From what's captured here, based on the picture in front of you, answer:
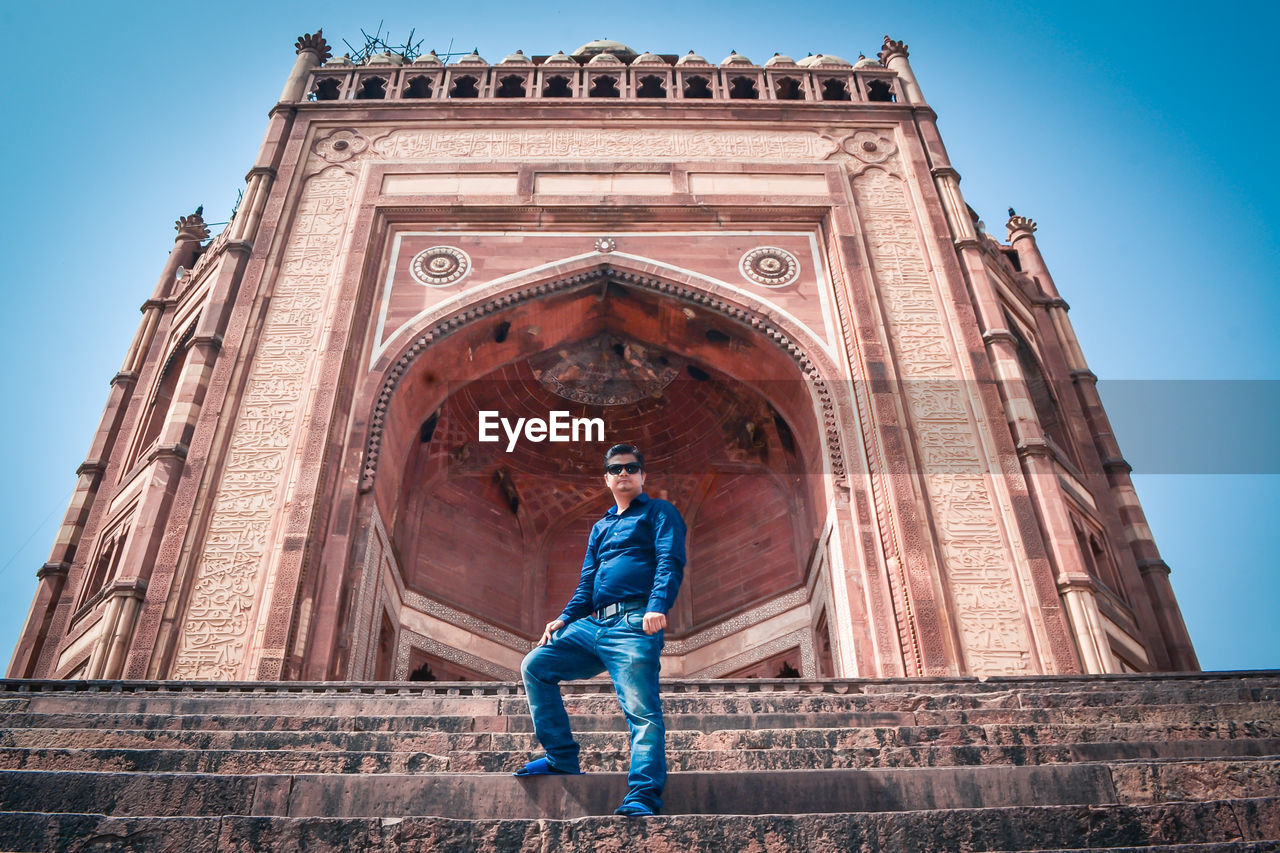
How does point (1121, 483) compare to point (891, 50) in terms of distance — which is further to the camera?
point (891, 50)

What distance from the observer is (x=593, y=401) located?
13477mm

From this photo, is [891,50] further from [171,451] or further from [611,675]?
[611,675]

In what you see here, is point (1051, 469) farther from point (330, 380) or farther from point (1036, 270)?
point (330, 380)

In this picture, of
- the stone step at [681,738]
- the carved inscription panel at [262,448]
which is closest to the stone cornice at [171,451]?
the carved inscription panel at [262,448]

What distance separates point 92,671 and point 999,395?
8361mm

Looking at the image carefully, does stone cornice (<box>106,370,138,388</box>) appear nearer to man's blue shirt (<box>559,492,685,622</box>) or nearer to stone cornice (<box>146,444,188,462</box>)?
stone cornice (<box>146,444,188,462</box>)

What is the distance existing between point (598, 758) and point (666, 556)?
0.97m

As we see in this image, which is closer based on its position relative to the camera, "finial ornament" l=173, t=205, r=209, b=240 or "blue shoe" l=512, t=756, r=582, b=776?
"blue shoe" l=512, t=756, r=582, b=776

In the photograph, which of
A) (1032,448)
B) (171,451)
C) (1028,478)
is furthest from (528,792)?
(1032,448)

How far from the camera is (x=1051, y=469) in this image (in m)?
10.5

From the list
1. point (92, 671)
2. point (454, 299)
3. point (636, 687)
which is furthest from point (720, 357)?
point (636, 687)

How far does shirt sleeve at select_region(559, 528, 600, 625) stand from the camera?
427 centimetres

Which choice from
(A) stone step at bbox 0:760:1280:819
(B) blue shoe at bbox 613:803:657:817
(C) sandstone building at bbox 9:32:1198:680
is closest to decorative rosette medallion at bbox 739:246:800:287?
(C) sandstone building at bbox 9:32:1198:680

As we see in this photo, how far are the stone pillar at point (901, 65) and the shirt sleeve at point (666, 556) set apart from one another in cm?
1130
